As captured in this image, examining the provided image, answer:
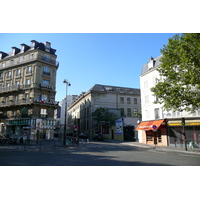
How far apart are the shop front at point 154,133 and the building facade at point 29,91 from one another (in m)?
18.6

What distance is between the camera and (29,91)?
35.1 metres

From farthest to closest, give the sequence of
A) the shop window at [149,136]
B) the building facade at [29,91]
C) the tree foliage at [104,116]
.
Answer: the tree foliage at [104,116] → the building facade at [29,91] → the shop window at [149,136]

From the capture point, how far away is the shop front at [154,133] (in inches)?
967

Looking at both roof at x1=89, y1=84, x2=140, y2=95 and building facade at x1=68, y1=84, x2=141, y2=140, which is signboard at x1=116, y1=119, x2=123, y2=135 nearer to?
building facade at x1=68, y1=84, x2=141, y2=140

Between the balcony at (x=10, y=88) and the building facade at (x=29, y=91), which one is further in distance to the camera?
the balcony at (x=10, y=88)

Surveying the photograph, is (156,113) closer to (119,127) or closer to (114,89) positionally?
(119,127)

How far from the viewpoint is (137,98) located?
173 feet

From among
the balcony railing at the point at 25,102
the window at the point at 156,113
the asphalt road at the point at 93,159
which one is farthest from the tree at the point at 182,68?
the balcony railing at the point at 25,102

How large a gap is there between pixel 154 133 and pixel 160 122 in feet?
9.49

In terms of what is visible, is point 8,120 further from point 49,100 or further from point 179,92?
point 179,92

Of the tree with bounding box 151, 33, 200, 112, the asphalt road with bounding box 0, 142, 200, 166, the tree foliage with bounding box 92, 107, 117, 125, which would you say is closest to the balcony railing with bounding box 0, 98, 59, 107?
the tree foliage with bounding box 92, 107, 117, 125

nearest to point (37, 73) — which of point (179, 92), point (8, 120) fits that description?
point (8, 120)

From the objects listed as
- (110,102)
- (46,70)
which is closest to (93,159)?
(46,70)

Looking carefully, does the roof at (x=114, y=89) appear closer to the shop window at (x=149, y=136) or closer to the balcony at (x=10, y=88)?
the balcony at (x=10, y=88)
